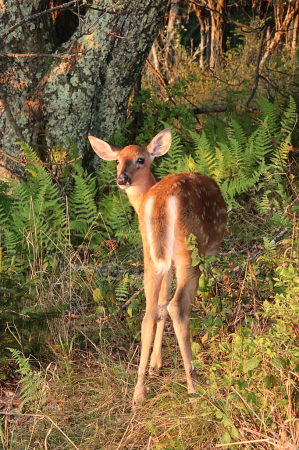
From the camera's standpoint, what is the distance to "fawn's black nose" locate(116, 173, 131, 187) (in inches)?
166

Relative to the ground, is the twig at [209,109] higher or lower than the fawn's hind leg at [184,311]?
lower

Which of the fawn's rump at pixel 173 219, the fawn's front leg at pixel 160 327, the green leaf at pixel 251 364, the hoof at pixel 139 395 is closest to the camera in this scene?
the green leaf at pixel 251 364

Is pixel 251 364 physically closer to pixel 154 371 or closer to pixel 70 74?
pixel 154 371

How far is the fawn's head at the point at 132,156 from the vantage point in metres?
4.30

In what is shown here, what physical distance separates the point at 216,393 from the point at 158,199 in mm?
1182

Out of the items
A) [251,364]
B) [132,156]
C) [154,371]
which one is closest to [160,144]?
[132,156]

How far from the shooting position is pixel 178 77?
9656 mm

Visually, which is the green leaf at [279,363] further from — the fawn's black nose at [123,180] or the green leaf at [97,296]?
the fawn's black nose at [123,180]

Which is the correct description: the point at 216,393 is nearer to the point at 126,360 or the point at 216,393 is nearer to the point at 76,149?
the point at 126,360

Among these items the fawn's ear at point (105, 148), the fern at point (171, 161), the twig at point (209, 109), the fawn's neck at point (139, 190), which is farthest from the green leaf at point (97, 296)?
the twig at point (209, 109)

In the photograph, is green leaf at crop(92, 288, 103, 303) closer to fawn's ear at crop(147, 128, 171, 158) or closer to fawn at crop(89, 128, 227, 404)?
fawn at crop(89, 128, 227, 404)

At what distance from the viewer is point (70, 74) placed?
233 inches

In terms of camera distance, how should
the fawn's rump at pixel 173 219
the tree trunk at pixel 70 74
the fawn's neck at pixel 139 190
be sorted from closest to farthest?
the fawn's rump at pixel 173 219, the fawn's neck at pixel 139 190, the tree trunk at pixel 70 74

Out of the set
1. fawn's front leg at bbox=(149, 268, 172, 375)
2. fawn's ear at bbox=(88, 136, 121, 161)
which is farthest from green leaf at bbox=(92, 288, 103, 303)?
fawn's ear at bbox=(88, 136, 121, 161)
